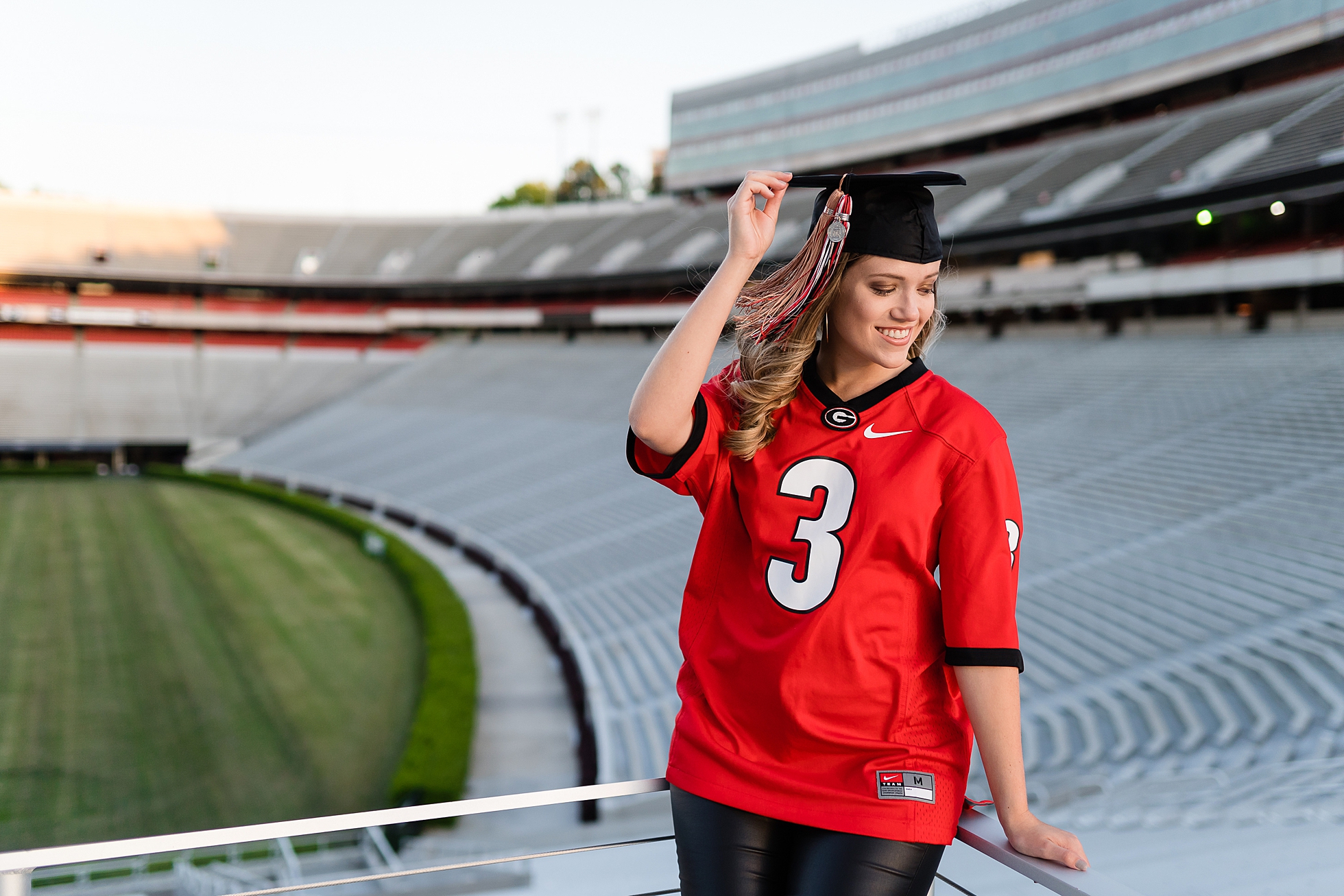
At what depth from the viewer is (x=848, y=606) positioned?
4.28 feet

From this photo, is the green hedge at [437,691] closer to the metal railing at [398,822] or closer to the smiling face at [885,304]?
the metal railing at [398,822]

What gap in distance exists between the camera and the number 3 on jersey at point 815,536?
1.32 meters

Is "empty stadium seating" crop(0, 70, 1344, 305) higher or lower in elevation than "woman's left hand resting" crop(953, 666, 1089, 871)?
higher

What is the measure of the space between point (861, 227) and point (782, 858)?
0.93 metres

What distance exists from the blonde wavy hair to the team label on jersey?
50 cm

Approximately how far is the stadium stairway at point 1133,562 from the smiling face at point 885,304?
8.94ft

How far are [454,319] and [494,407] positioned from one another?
10706 millimetres

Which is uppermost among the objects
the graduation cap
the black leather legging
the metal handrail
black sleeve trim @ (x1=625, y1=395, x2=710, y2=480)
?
the graduation cap

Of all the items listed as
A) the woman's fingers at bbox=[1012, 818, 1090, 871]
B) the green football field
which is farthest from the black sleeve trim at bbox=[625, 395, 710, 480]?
the green football field

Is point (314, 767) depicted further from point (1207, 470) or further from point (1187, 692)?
point (1207, 470)

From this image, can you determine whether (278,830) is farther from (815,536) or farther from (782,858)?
(815,536)

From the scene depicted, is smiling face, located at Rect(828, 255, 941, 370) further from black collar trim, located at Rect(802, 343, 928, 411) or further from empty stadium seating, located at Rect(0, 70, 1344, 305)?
empty stadium seating, located at Rect(0, 70, 1344, 305)

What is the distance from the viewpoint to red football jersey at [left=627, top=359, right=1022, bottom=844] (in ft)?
4.20

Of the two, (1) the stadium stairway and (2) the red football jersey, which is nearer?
(2) the red football jersey
